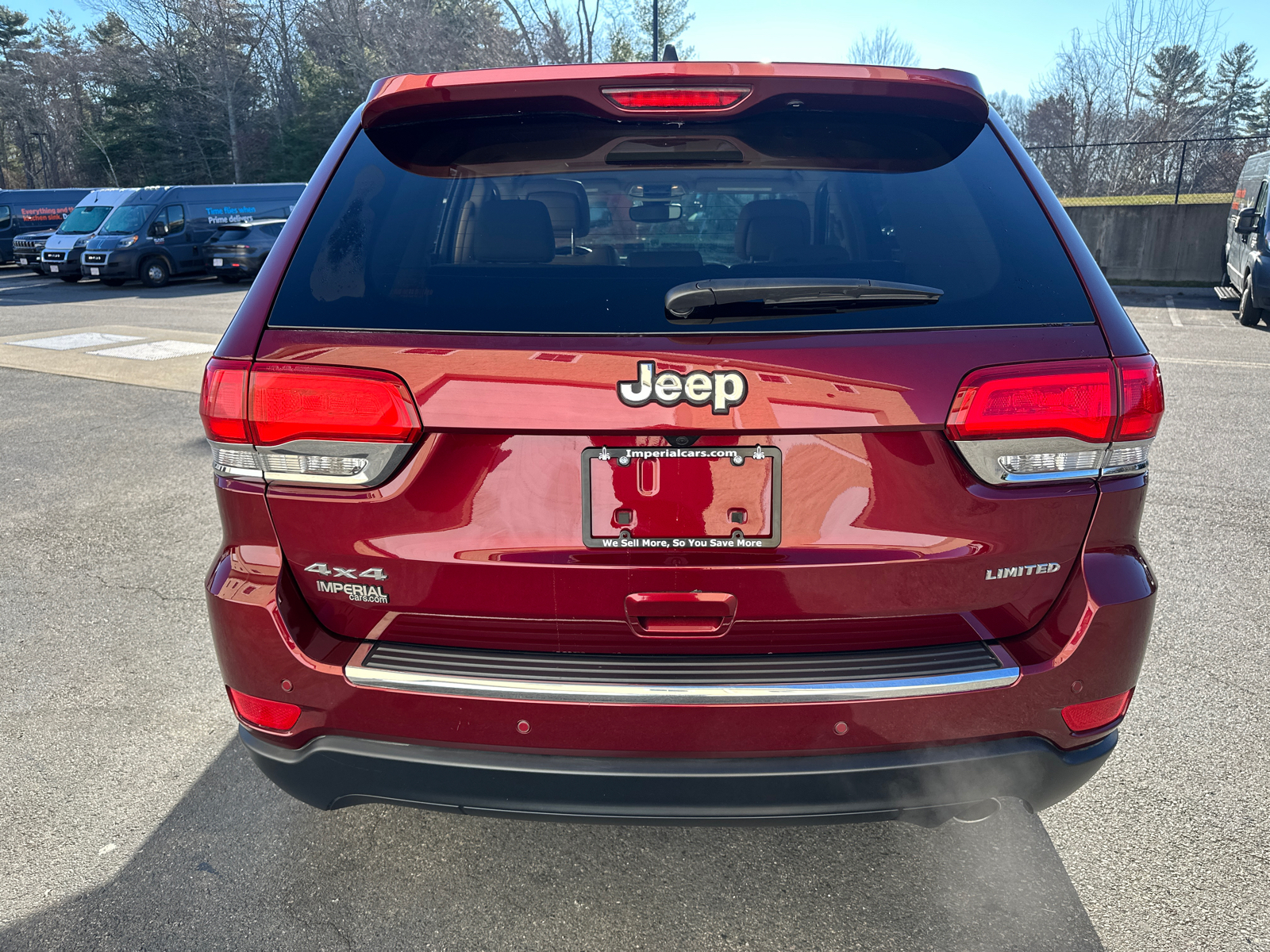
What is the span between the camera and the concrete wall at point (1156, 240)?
1831cm

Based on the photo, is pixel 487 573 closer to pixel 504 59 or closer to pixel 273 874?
pixel 273 874

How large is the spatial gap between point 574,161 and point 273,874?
1.91 m

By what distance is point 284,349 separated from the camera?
184 cm

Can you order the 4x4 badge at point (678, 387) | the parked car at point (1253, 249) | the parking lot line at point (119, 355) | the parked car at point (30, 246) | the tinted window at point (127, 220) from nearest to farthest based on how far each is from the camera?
1. the 4x4 badge at point (678, 387)
2. the parking lot line at point (119, 355)
3. the parked car at point (1253, 249)
4. the tinted window at point (127, 220)
5. the parked car at point (30, 246)

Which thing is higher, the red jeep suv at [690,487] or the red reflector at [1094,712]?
the red jeep suv at [690,487]

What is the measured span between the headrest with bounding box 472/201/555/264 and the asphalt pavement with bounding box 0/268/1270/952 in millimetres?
1539

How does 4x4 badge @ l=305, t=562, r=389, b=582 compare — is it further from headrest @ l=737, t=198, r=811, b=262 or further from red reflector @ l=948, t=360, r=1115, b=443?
red reflector @ l=948, t=360, r=1115, b=443

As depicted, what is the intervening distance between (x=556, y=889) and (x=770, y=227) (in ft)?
5.54

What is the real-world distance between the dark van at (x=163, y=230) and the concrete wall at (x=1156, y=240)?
19.2m

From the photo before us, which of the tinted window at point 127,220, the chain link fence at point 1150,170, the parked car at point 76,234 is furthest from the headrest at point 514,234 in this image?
the parked car at point 76,234

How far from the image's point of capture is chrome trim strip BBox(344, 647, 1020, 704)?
1.79 meters

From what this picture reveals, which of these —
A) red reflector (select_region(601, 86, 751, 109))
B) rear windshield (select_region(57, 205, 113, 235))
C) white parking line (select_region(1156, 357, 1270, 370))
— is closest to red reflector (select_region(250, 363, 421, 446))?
red reflector (select_region(601, 86, 751, 109))

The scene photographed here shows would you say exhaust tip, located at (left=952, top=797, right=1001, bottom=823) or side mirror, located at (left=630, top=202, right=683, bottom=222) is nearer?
exhaust tip, located at (left=952, top=797, right=1001, bottom=823)

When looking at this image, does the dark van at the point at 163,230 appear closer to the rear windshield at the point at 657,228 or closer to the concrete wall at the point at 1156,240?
the concrete wall at the point at 1156,240
